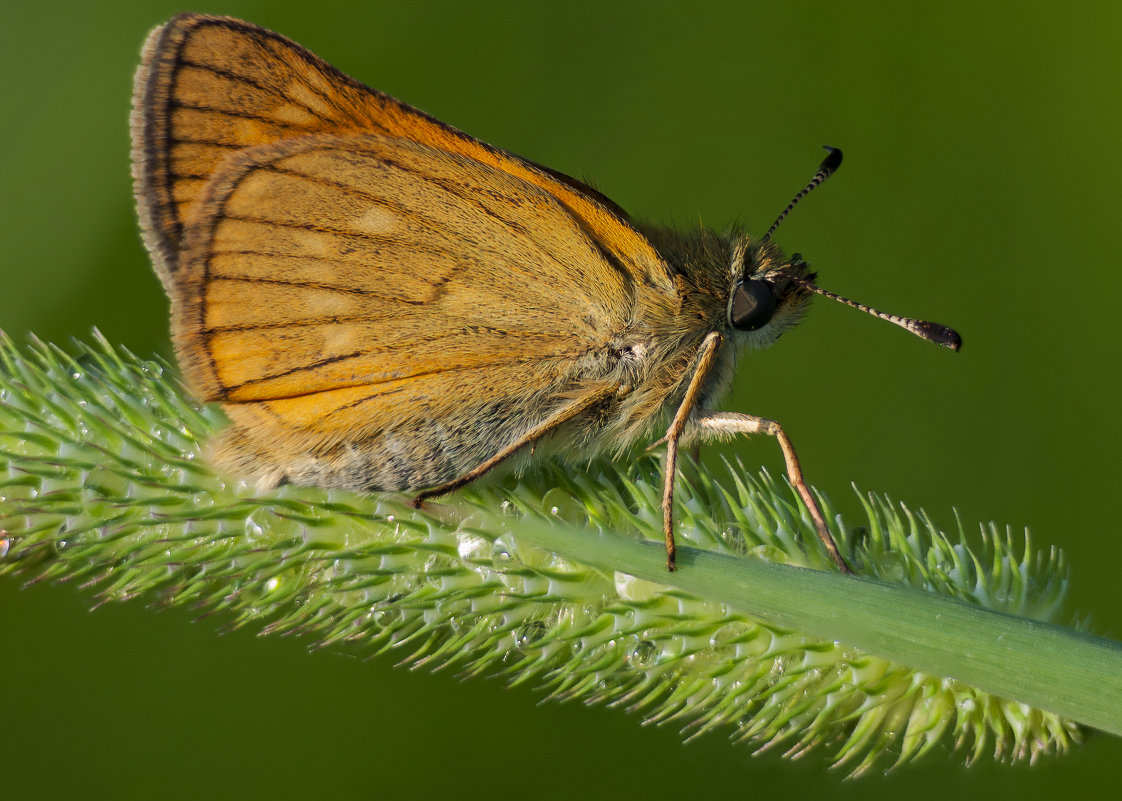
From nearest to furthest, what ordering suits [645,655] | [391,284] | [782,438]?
[645,655] < [782,438] < [391,284]

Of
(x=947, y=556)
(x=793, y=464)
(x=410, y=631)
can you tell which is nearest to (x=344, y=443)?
(x=410, y=631)

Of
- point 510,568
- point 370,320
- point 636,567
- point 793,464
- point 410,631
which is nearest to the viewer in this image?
point 636,567

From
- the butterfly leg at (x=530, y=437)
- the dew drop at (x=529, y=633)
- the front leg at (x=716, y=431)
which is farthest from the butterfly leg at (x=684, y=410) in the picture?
the dew drop at (x=529, y=633)

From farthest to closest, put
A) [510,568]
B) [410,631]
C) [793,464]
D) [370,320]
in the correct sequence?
1. [370,320]
2. [793,464]
3. [410,631]
4. [510,568]

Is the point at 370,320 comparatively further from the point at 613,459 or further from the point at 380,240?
the point at 613,459

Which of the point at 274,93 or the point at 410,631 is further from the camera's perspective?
the point at 274,93

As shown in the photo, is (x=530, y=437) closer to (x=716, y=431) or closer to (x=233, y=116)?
(x=716, y=431)

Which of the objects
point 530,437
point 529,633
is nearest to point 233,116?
point 530,437

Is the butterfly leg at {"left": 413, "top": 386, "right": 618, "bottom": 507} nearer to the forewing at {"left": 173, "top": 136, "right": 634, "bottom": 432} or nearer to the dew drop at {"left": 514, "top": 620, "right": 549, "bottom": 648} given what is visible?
the forewing at {"left": 173, "top": 136, "right": 634, "bottom": 432}
